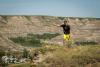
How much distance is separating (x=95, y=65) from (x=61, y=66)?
6.82ft

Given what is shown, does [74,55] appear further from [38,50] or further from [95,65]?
[38,50]

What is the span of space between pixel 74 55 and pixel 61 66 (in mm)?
1122

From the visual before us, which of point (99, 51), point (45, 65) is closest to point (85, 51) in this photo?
point (99, 51)

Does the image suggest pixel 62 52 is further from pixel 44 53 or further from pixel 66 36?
pixel 66 36

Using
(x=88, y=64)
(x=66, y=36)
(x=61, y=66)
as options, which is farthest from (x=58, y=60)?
(x=66, y=36)

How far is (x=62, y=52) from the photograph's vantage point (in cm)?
2200

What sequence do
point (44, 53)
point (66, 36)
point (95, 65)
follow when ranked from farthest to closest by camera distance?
1. point (66, 36)
2. point (44, 53)
3. point (95, 65)

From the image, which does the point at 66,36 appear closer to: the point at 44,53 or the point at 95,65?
the point at 44,53

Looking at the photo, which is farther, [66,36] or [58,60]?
[66,36]

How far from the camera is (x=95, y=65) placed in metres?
20.7

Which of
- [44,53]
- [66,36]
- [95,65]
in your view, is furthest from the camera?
[66,36]

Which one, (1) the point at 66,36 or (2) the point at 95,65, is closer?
(2) the point at 95,65

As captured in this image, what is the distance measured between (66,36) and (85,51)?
4479 millimetres

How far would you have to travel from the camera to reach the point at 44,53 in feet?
75.5
